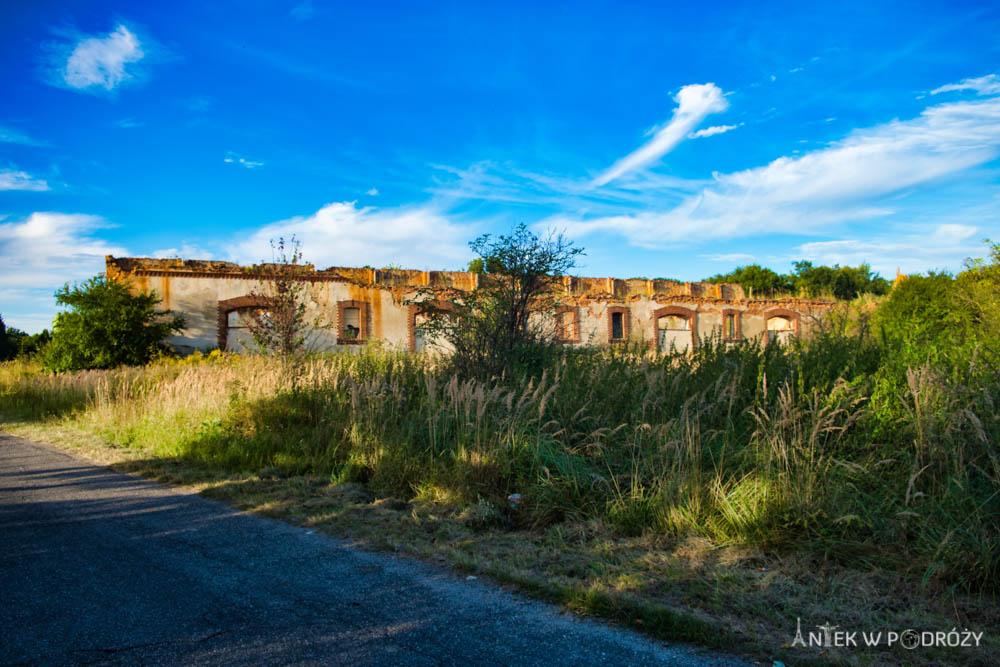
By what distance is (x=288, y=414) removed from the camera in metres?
8.28

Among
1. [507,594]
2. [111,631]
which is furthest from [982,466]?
[111,631]

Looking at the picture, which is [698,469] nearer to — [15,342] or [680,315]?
[680,315]

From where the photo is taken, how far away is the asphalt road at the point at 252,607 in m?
2.79

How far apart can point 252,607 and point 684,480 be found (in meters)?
3.20

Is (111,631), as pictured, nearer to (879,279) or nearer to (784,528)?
(784,528)

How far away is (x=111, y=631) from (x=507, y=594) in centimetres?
213

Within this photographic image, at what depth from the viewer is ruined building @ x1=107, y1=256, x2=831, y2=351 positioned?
23.8m

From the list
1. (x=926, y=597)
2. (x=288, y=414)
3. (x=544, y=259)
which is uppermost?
(x=544, y=259)

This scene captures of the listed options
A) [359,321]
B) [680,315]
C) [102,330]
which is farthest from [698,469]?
[680,315]

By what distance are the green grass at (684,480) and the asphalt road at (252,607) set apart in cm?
32

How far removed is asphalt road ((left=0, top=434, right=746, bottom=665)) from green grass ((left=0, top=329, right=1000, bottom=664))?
32 cm

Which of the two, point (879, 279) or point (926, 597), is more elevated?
point (879, 279)

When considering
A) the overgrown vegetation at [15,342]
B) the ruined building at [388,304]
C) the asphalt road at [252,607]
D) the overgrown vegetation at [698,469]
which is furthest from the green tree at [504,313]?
the overgrown vegetation at [15,342]

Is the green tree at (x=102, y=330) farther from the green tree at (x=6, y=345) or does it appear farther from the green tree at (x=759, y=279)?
the green tree at (x=759, y=279)
